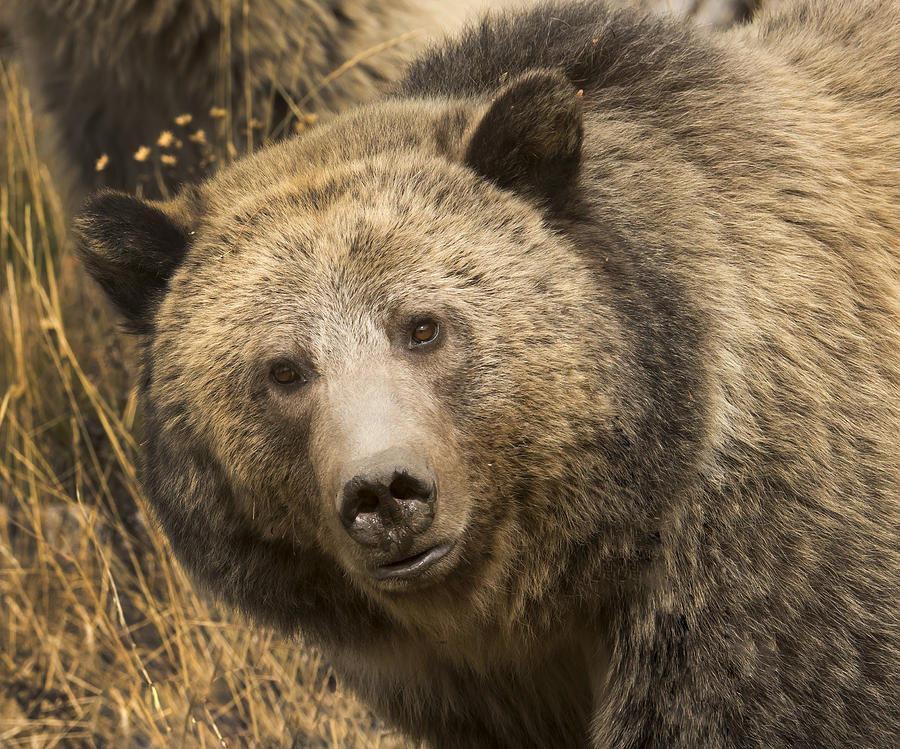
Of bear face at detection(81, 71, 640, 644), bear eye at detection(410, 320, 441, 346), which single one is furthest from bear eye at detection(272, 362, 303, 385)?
bear eye at detection(410, 320, 441, 346)

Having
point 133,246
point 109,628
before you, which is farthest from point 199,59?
point 133,246

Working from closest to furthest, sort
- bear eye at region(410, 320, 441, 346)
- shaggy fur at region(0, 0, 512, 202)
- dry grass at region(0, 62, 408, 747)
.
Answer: bear eye at region(410, 320, 441, 346) < dry grass at region(0, 62, 408, 747) < shaggy fur at region(0, 0, 512, 202)

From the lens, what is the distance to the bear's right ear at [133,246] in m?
3.47

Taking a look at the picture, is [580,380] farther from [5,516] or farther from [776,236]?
[5,516]

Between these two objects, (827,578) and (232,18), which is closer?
(827,578)

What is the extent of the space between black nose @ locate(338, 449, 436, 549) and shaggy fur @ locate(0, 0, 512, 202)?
135 inches

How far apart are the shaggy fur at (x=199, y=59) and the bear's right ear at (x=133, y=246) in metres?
2.47

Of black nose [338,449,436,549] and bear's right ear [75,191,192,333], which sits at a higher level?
bear's right ear [75,191,192,333]

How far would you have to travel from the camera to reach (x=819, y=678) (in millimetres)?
2998

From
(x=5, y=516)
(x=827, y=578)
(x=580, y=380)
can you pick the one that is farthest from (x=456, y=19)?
(x=827, y=578)

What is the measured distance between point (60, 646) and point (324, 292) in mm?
3048

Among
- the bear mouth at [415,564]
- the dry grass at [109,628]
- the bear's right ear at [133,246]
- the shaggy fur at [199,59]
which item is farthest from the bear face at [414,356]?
the shaggy fur at [199,59]

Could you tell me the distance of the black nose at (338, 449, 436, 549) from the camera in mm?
2787

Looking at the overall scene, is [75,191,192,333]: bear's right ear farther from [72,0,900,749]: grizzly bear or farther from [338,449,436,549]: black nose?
[338,449,436,549]: black nose
